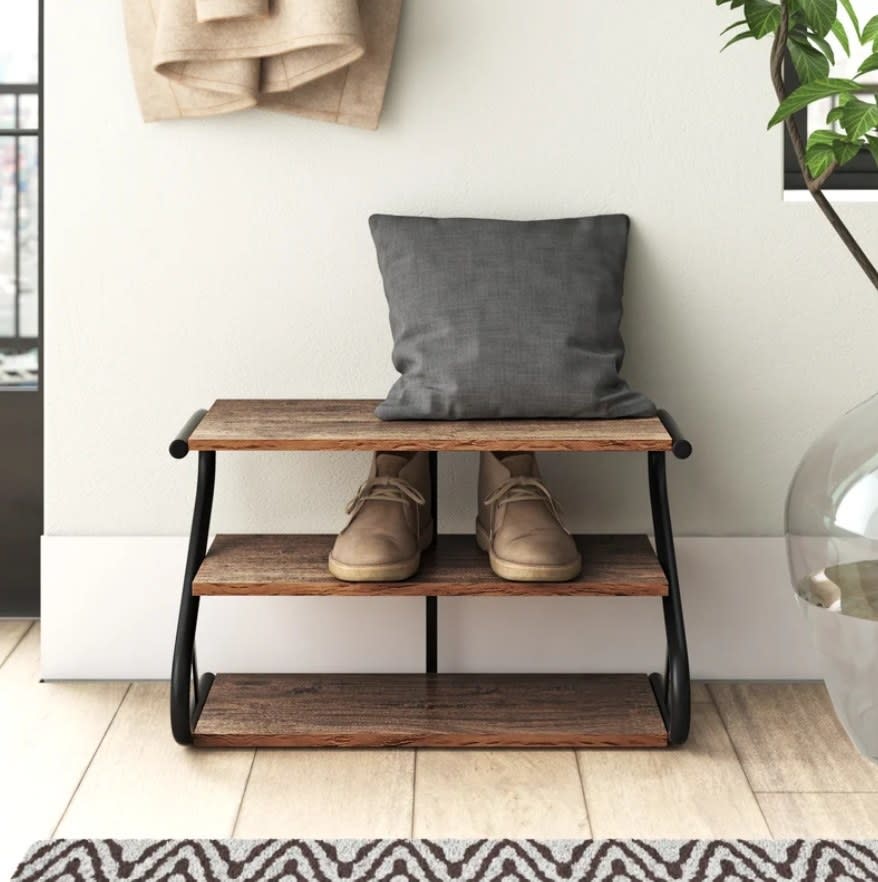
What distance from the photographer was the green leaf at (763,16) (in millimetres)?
1558

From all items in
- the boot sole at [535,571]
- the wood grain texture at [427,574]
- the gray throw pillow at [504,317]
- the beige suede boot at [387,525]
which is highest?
the gray throw pillow at [504,317]

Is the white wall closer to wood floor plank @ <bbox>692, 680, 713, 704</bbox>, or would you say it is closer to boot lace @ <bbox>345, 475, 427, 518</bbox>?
wood floor plank @ <bbox>692, 680, 713, 704</bbox>

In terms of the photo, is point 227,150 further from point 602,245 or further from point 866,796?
point 866,796

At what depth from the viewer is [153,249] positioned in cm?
204

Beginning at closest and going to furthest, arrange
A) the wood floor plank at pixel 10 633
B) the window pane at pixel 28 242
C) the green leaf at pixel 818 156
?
1. the green leaf at pixel 818 156
2. the wood floor plank at pixel 10 633
3. the window pane at pixel 28 242

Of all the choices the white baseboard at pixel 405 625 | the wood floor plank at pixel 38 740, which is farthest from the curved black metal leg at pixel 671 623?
the wood floor plank at pixel 38 740

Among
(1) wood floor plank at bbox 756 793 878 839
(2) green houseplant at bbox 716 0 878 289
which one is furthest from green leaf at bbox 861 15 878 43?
(1) wood floor plank at bbox 756 793 878 839

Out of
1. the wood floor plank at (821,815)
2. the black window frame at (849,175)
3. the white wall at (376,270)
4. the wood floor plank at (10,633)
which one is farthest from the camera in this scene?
the wood floor plank at (10,633)

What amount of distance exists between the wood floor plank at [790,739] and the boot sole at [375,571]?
1.81 ft

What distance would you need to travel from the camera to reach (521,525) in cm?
186

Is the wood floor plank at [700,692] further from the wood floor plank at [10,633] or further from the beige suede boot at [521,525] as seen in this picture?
the wood floor plank at [10,633]

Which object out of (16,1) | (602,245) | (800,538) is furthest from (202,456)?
(16,1)

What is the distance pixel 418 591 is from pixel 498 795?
30cm

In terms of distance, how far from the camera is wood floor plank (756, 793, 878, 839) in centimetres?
166
